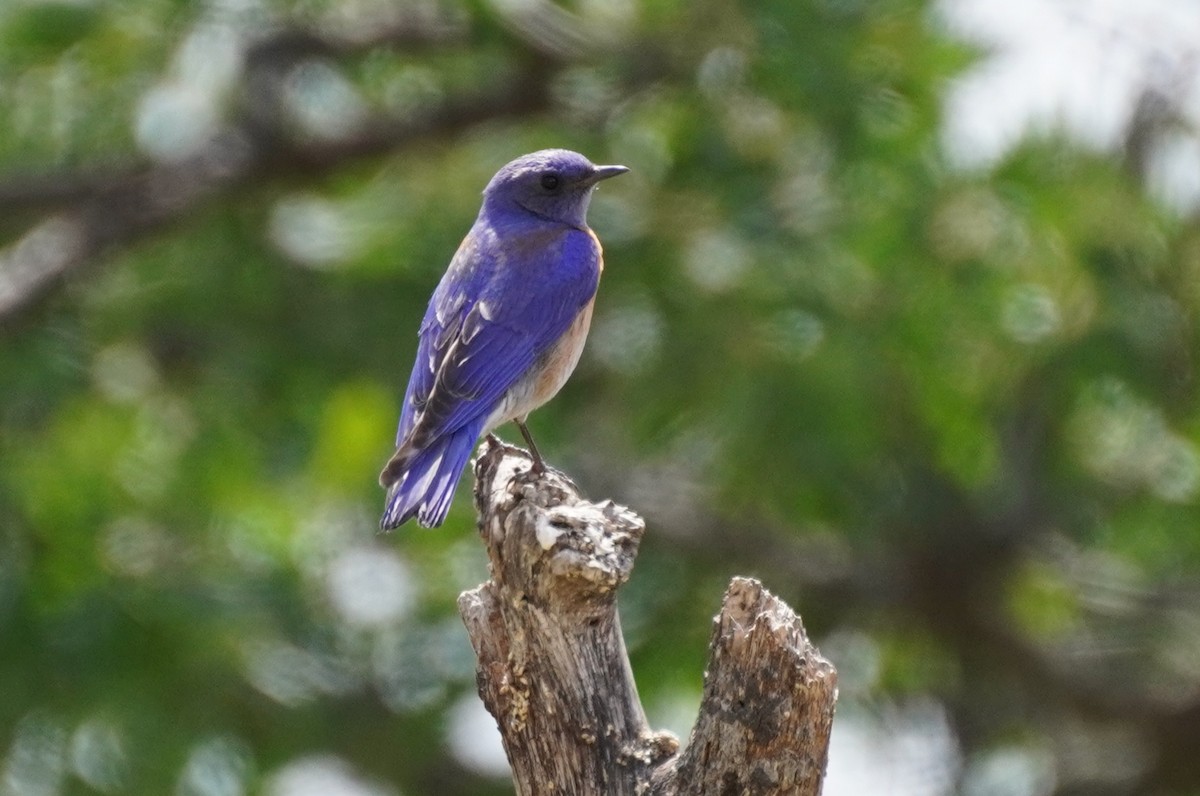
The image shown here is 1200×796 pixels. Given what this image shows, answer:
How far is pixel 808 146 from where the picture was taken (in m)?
7.66

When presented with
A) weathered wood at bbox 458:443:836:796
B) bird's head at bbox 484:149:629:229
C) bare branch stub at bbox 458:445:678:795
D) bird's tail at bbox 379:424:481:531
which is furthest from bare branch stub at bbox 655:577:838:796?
bird's head at bbox 484:149:629:229

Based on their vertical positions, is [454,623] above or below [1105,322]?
below

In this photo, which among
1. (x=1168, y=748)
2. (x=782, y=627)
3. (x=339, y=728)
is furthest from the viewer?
(x=1168, y=748)

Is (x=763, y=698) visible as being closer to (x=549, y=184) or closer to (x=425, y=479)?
(x=425, y=479)

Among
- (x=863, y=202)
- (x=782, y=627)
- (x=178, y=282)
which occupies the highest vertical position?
(x=863, y=202)

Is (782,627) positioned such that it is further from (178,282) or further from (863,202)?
(178,282)

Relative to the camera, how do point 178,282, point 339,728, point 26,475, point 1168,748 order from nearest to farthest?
1. point 26,475
2. point 339,728
3. point 178,282
4. point 1168,748

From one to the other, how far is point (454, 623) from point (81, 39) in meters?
2.94

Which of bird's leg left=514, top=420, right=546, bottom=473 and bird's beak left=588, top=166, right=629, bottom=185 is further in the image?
bird's beak left=588, top=166, right=629, bottom=185

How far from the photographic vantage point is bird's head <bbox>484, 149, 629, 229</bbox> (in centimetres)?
689

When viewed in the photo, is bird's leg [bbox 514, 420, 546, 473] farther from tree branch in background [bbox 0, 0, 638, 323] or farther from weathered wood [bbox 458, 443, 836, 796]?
tree branch in background [bbox 0, 0, 638, 323]

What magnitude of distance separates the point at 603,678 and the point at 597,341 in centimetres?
379

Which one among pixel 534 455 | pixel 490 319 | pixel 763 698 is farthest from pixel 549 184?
pixel 763 698

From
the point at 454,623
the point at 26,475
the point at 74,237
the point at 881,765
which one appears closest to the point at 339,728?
the point at 454,623
